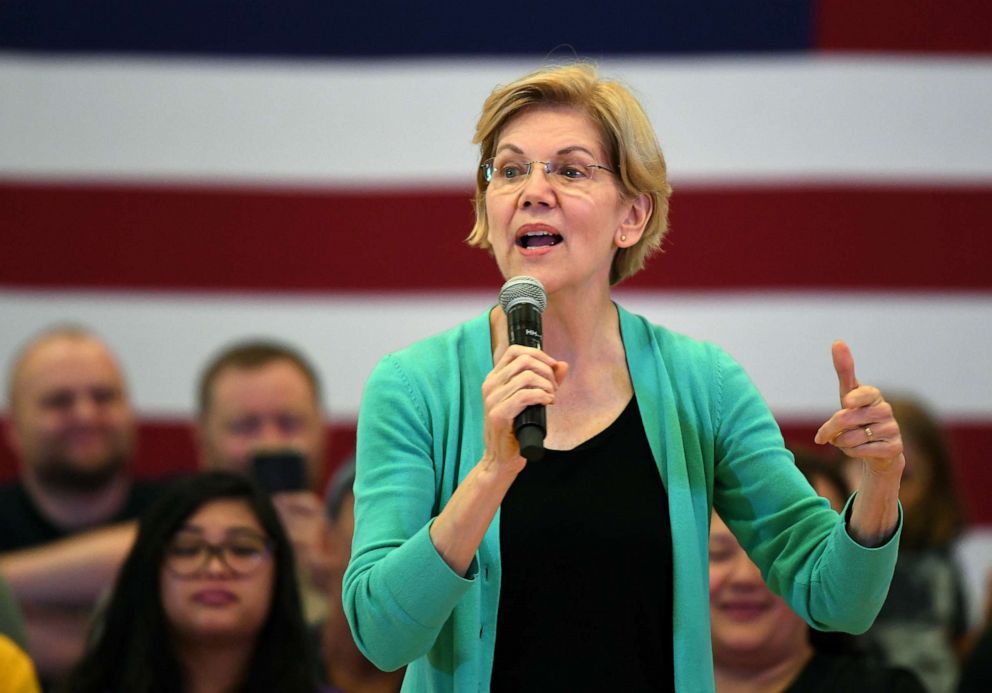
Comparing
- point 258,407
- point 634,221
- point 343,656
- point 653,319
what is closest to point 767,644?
point 343,656

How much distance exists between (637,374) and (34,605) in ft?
7.10

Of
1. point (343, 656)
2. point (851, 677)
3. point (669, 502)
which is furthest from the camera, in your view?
point (343, 656)

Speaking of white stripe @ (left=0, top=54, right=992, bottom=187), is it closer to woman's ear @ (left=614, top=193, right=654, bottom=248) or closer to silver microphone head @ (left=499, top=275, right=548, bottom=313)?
woman's ear @ (left=614, top=193, right=654, bottom=248)

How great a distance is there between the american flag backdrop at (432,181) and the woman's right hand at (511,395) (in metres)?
2.96

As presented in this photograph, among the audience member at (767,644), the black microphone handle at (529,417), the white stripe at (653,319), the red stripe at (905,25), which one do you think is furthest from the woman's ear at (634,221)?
the red stripe at (905,25)

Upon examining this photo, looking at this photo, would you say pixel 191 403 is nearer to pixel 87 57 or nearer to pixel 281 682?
pixel 87 57

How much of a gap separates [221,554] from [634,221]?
1.38 m

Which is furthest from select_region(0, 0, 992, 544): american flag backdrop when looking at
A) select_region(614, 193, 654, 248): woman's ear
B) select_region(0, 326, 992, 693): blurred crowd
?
select_region(614, 193, 654, 248): woman's ear

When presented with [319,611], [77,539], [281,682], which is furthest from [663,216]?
[77,539]

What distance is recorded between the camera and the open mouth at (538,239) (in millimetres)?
Answer: 1630

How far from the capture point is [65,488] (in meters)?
3.72

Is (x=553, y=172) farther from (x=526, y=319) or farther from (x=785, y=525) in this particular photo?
(x=785, y=525)

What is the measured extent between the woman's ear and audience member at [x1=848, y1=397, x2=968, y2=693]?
1.66 metres

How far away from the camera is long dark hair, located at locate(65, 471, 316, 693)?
8.80ft
